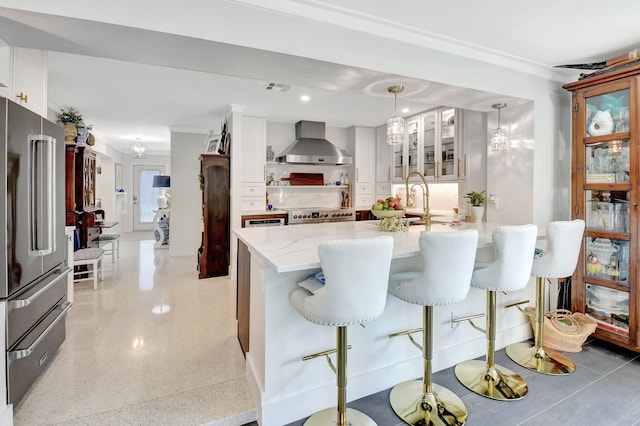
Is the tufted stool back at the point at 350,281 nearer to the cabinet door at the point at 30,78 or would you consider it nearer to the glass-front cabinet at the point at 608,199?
the glass-front cabinet at the point at 608,199

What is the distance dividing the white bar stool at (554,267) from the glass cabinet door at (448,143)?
6.10ft

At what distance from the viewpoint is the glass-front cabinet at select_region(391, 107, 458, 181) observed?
4148 mm

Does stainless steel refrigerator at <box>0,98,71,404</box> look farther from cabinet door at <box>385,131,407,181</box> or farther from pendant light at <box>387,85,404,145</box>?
cabinet door at <box>385,131,407,181</box>

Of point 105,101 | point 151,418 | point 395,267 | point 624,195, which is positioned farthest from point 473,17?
point 105,101

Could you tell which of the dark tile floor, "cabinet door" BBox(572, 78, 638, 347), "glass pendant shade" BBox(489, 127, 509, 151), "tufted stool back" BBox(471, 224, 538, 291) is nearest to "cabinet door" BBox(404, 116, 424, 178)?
"glass pendant shade" BBox(489, 127, 509, 151)

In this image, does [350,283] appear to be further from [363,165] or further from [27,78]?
[363,165]

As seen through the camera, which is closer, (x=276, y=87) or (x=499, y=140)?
(x=499, y=140)

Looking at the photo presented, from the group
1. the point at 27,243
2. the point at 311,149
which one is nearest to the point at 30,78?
the point at 27,243

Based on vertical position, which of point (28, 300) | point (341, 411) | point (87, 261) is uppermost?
point (28, 300)

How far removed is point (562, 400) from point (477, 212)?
185 cm

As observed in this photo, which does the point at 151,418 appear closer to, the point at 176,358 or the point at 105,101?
the point at 176,358

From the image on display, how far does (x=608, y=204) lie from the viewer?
2.76 m

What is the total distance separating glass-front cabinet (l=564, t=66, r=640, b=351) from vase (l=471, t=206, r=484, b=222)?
0.79 metres

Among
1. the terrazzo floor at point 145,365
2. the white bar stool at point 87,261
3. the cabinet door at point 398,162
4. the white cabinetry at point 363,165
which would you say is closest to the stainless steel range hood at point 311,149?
the white cabinetry at point 363,165
